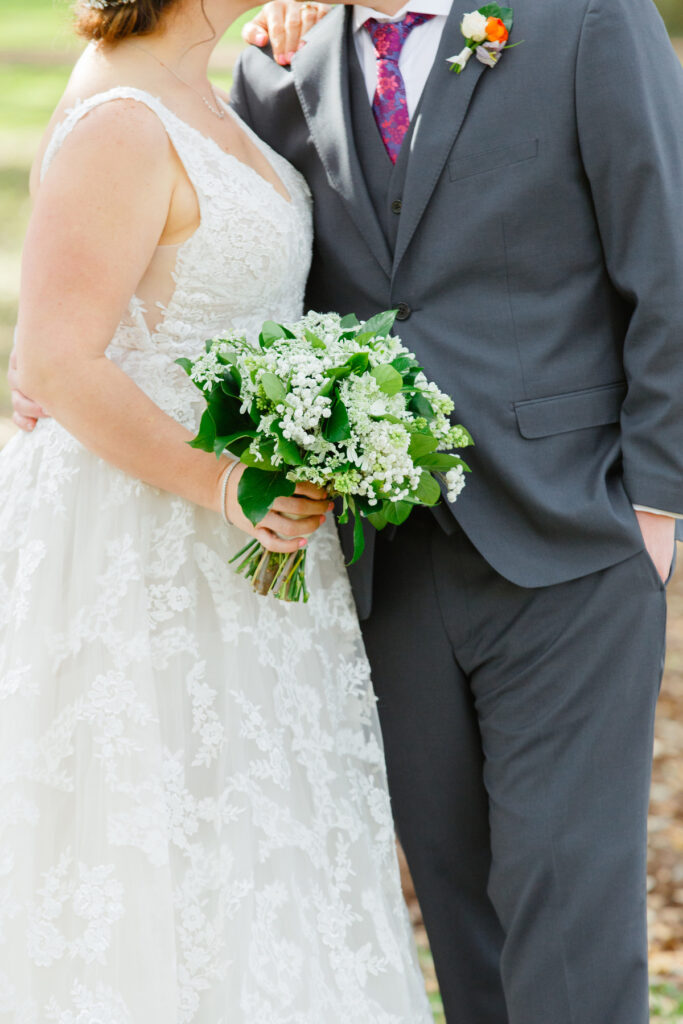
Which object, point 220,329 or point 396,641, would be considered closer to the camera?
point 220,329

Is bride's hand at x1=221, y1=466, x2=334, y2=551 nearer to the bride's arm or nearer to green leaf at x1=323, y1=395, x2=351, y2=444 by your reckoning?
the bride's arm

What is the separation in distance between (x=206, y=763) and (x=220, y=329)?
2.98 ft

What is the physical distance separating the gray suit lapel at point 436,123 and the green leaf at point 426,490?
1.92 feet

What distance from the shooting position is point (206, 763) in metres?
2.31

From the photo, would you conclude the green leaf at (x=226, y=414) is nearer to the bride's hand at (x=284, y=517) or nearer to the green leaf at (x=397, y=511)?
the bride's hand at (x=284, y=517)

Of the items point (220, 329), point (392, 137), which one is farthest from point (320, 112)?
point (220, 329)

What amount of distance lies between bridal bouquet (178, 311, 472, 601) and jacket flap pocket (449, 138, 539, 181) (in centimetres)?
42

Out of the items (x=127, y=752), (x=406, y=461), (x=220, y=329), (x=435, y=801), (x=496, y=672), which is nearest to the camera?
(x=406, y=461)

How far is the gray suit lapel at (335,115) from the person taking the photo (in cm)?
250

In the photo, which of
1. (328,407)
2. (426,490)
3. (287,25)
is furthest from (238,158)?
(426,490)

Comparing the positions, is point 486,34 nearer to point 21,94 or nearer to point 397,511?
point 397,511

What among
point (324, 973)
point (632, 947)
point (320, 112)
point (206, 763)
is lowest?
point (632, 947)

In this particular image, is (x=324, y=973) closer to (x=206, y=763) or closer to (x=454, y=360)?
(x=206, y=763)

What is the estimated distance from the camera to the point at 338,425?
201 centimetres
